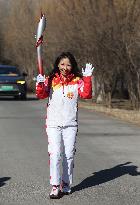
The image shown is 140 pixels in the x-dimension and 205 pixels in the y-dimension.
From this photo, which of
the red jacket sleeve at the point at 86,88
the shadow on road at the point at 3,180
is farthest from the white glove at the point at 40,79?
the shadow on road at the point at 3,180

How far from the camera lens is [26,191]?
7.98 m

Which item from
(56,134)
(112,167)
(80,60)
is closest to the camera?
(56,134)

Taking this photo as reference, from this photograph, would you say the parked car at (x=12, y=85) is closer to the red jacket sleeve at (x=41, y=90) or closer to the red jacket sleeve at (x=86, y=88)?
the red jacket sleeve at (x=41, y=90)

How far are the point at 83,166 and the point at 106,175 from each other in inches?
33.4

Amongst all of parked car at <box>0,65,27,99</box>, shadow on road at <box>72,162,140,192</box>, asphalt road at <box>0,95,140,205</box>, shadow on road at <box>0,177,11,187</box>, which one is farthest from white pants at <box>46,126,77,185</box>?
parked car at <box>0,65,27,99</box>

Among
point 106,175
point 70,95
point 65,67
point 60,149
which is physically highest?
point 65,67

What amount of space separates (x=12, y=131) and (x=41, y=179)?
671 cm

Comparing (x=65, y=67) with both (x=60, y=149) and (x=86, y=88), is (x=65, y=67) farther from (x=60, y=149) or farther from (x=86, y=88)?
(x=60, y=149)

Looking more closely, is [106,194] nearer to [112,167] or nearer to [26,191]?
[26,191]

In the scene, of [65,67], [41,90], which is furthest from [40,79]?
[65,67]

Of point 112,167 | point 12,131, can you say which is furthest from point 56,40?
point 112,167

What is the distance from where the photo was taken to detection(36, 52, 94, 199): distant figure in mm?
7617

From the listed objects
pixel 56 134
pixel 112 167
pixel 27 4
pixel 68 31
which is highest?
pixel 27 4

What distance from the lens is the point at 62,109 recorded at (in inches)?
300
